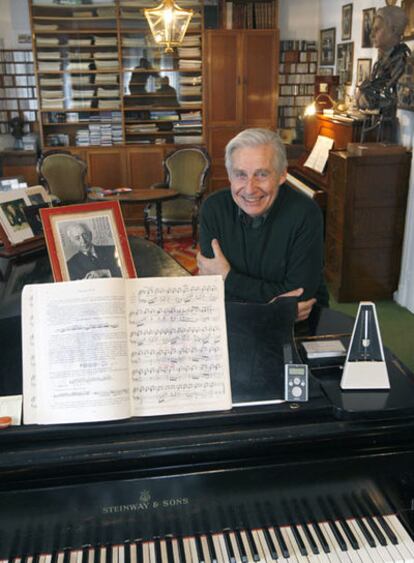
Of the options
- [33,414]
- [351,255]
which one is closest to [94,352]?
[33,414]

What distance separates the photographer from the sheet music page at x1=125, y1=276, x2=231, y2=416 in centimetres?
120

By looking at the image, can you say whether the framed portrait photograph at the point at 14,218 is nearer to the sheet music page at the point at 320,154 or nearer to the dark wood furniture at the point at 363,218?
the dark wood furniture at the point at 363,218

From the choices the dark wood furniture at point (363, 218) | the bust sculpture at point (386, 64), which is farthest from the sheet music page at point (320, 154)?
the bust sculpture at point (386, 64)

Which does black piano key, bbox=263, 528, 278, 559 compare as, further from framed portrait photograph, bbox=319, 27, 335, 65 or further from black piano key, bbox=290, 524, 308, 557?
framed portrait photograph, bbox=319, 27, 335, 65

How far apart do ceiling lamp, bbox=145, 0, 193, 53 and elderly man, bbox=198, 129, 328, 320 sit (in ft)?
7.70

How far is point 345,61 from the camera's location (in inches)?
236

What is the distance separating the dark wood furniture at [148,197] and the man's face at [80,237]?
3.56 metres

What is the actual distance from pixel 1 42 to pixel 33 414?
22.9 feet

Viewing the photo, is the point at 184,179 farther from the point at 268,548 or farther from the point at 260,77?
the point at 268,548

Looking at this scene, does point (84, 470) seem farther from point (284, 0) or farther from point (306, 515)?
point (284, 0)

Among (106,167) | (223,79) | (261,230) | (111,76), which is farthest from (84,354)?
(111,76)

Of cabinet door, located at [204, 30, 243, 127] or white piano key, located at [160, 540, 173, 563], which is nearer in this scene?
white piano key, located at [160, 540, 173, 563]

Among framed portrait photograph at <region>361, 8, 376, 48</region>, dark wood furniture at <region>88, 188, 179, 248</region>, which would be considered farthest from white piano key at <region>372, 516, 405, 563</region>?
framed portrait photograph at <region>361, 8, 376, 48</region>

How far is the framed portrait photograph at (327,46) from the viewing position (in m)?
6.55
